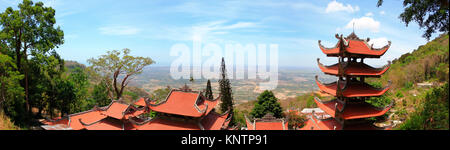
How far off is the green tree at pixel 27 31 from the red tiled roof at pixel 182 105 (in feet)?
38.9

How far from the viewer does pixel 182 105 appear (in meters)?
12.1

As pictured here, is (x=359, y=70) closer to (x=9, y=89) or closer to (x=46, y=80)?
(x=9, y=89)

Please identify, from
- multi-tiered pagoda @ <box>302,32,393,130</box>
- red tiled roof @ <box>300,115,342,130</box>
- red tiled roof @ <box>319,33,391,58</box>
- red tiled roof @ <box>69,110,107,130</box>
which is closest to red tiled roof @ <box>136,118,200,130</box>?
red tiled roof @ <box>69,110,107,130</box>

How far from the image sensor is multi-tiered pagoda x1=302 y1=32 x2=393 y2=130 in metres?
8.80

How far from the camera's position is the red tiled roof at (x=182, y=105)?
1147cm

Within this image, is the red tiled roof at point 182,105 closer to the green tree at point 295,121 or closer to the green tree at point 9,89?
the green tree at point 295,121

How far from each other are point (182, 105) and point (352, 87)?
877 centimetres

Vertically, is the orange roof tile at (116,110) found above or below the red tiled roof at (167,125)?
above

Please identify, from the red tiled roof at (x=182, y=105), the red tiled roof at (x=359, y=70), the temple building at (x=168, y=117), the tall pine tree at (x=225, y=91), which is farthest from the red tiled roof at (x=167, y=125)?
the tall pine tree at (x=225, y=91)

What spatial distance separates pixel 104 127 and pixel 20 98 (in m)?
7.85

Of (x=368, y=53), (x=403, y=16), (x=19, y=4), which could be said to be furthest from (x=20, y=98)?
(x=403, y=16)

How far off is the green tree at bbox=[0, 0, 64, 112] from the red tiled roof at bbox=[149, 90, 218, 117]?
11848 mm

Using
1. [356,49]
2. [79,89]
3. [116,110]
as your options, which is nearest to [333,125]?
[356,49]

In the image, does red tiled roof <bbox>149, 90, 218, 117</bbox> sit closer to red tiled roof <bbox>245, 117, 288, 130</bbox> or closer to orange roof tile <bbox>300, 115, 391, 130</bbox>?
red tiled roof <bbox>245, 117, 288, 130</bbox>
